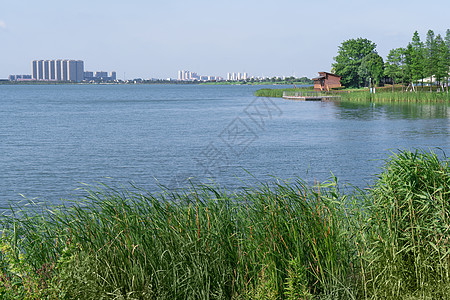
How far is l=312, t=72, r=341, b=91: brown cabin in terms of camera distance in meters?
126

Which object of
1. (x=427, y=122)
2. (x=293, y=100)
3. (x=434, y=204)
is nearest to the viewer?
(x=434, y=204)

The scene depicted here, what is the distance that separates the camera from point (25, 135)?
51.2 metres

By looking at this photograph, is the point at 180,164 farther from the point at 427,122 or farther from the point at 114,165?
the point at 427,122

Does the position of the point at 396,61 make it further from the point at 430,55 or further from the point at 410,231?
the point at 410,231

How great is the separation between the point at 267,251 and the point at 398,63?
106514mm

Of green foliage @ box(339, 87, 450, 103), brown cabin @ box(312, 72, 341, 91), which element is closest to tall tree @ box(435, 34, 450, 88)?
green foliage @ box(339, 87, 450, 103)

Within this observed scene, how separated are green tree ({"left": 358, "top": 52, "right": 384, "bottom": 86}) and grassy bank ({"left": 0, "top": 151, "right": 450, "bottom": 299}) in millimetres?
118799

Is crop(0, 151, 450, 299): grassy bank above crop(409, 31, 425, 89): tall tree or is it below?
below

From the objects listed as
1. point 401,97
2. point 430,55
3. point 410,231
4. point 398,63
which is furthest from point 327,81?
point 410,231

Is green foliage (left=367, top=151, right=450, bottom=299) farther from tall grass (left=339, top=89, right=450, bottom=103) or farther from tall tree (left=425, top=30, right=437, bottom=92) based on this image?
tall tree (left=425, top=30, right=437, bottom=92)

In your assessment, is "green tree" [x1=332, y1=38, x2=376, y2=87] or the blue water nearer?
the blue water

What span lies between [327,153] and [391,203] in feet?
99.9

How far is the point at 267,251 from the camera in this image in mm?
6867

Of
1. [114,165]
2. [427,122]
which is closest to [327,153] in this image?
[114,165]
